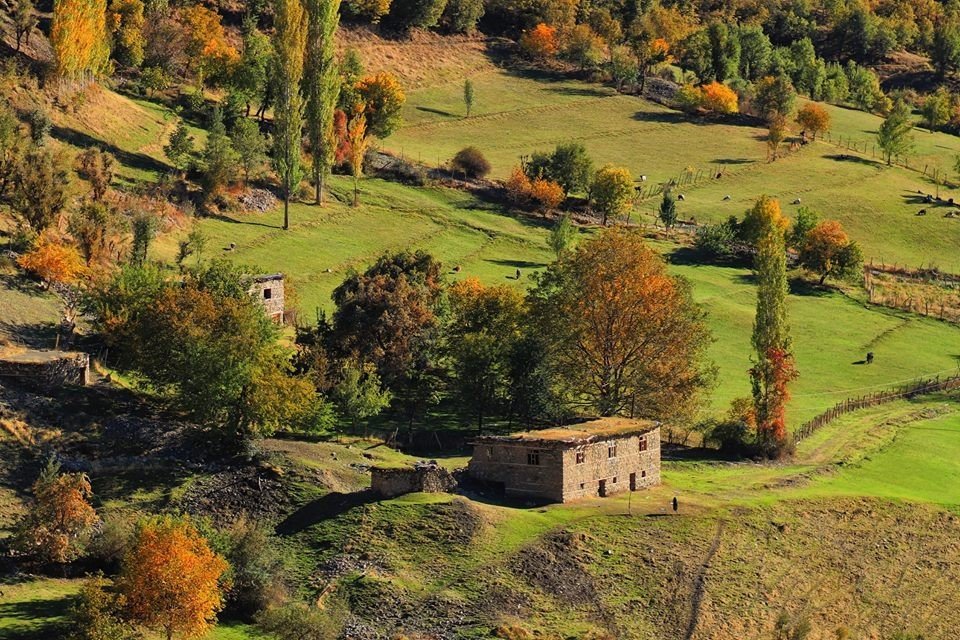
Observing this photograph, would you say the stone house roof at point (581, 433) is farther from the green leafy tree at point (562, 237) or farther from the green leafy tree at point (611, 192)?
the green leafy tree at point (611, 192)

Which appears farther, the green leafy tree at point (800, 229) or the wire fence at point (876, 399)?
the green leafy tree at point (800, 229)

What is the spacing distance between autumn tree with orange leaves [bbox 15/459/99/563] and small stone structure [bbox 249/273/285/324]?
3276 cm

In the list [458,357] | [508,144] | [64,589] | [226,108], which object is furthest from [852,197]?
[64,589]

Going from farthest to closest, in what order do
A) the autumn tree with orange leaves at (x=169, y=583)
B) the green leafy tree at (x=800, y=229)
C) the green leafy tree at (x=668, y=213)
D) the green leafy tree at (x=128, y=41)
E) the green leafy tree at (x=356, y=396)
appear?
the green leafy tree at (x=668, y=213) < the green leafy tree at (x=128, y=41) < the green leafy tree at (x=800, y=229) < the green leafy tree at (x=356, y=396) < the autumn tree with orange leaves at (x=169, y=583)

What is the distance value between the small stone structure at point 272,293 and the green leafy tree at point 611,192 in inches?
2048

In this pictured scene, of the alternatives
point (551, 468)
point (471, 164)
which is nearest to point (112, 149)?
point (471, 164)

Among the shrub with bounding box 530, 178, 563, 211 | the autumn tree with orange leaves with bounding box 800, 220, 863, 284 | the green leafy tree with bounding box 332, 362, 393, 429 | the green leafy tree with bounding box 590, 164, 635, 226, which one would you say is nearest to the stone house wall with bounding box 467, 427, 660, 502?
the green leafy tree with bounding box 332, 362, 393, 429

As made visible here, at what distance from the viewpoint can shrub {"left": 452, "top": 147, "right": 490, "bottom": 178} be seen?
584ft

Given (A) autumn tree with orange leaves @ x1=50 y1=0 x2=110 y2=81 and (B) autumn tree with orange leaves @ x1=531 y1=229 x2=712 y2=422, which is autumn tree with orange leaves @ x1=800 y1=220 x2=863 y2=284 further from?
(A) autumn tree with orange leaves @ x1=50 y1=0 x2=110 y2=81

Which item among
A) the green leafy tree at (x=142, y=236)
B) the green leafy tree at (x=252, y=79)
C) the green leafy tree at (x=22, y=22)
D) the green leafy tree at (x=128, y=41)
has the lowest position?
the green leafy tree at (x=142, y=236)

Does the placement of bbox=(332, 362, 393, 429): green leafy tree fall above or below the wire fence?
above

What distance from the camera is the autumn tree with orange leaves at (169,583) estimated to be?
82.1 m

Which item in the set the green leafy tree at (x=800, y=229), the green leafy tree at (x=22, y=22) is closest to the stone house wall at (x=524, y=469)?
the green leafy tree at (x=22, y=22)

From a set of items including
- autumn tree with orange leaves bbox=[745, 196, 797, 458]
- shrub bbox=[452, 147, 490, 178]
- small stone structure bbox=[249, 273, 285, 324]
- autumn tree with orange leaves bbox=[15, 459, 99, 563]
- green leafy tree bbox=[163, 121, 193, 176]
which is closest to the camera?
autumn tree with orange leaves bbox=[15, 459, 99, 563]
